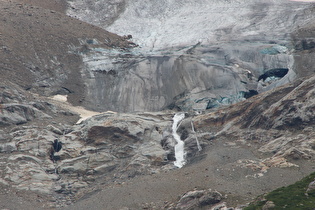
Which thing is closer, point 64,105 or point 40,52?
point 64,105

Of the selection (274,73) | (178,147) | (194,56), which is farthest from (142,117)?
(274,73)

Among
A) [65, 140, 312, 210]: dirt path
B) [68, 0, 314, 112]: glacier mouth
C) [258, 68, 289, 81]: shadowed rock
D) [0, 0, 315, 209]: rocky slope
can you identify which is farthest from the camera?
[258, 68, 289, 81]: shadowed rock

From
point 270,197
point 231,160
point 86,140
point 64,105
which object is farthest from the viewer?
point 64,105

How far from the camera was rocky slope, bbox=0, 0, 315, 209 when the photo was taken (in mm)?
41906

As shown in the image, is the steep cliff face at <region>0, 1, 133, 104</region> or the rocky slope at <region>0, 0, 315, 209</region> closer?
the rocky slope at <region>0, 0, 315, 209</region>

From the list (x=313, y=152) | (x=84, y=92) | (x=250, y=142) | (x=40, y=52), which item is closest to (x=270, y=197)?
(x=313, y=152)

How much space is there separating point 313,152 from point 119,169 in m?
18.6

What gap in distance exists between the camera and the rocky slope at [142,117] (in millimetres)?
41906

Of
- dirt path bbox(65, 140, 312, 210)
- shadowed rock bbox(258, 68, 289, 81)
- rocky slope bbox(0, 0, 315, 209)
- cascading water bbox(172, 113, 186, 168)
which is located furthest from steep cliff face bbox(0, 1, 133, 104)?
dirt path bbox(65, 140, 312, 210)

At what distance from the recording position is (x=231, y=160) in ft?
148

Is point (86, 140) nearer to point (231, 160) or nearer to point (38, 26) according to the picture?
point (231, 160)

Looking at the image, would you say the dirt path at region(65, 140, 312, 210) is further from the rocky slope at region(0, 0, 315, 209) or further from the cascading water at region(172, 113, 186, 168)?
the cascading water at region(172, 113, 186, 168)

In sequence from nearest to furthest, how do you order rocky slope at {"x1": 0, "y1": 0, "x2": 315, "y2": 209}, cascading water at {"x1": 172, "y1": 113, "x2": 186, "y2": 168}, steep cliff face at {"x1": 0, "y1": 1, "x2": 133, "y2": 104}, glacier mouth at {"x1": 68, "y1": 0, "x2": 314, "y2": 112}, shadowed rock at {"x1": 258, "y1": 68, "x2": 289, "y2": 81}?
1. rocky slope at {"x1": 0, "y1": 0, "x2": 315, "y2": 209}
2. cascading water at {"x1": 172, "y1": 113, "x2": 186, "y2": 168}
3. glacier mouth at {"x1": 68, "y1": 0, "x2": 314, "y2": 112}
4. steep cliff face at {"x1": 0, "y1": 1, "x2": 133, "y2": 104}
5. shadowed rock at {"x1": 258, "y1": 68, "x2": 289, "y2": 81}

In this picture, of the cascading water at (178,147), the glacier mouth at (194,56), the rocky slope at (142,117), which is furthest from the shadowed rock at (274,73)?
the cascading water at (178,147)
